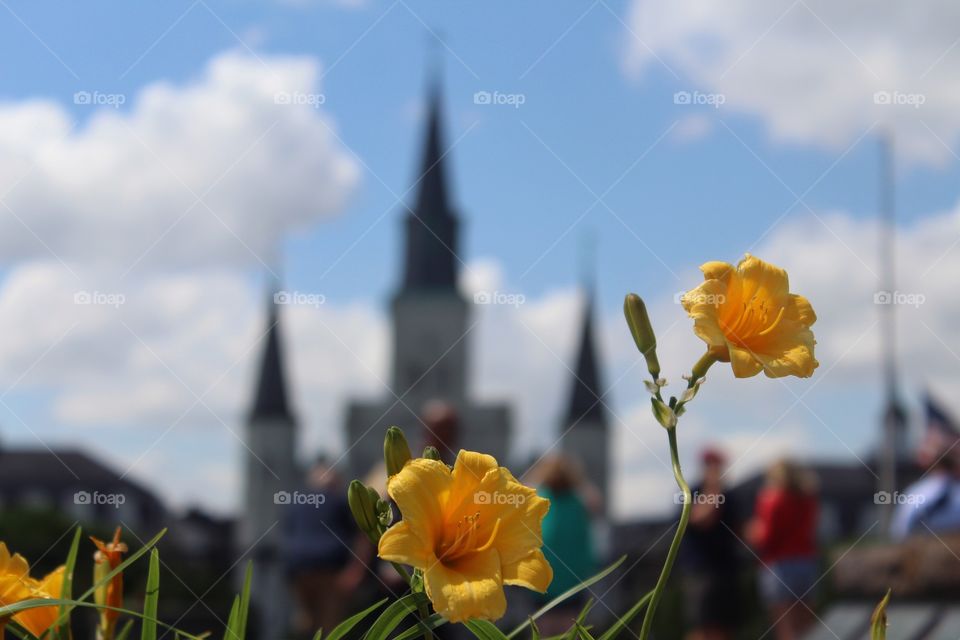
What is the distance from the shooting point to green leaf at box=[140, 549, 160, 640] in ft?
3.98

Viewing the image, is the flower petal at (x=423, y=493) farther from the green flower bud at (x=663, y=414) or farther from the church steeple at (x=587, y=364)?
the church steeple at (x=587, y=364)

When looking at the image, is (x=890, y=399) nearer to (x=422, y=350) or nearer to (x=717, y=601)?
(x=717, y=601)

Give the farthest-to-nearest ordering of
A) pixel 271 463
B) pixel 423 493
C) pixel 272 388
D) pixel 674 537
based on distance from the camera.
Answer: pixel 271 463 → pixel 272 388 → pixel 423 493 → pixel 674 537

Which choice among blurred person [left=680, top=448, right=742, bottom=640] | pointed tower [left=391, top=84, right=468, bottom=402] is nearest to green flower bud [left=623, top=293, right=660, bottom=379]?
blurred person [left=680, top=448, right=742, bottom=640]

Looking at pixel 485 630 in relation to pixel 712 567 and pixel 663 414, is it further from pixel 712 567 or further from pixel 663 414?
pixel 712 567

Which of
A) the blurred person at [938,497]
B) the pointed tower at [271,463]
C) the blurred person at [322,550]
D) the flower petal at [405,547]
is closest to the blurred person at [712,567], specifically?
the blurred person at [938,497]

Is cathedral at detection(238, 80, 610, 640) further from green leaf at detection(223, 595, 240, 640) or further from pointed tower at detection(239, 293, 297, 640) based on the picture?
green leaf at detection(223, 595, 240, 640)

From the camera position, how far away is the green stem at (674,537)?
1059mm

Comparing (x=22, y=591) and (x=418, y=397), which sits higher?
(x=418, y=397)

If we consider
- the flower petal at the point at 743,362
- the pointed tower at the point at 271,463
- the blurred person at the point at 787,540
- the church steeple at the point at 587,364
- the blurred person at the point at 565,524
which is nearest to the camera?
the flower petal at the point at 743,362

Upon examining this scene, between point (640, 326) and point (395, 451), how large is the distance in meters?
0.28

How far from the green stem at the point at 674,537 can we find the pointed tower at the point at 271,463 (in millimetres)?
59954

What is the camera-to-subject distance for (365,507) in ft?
3.90
